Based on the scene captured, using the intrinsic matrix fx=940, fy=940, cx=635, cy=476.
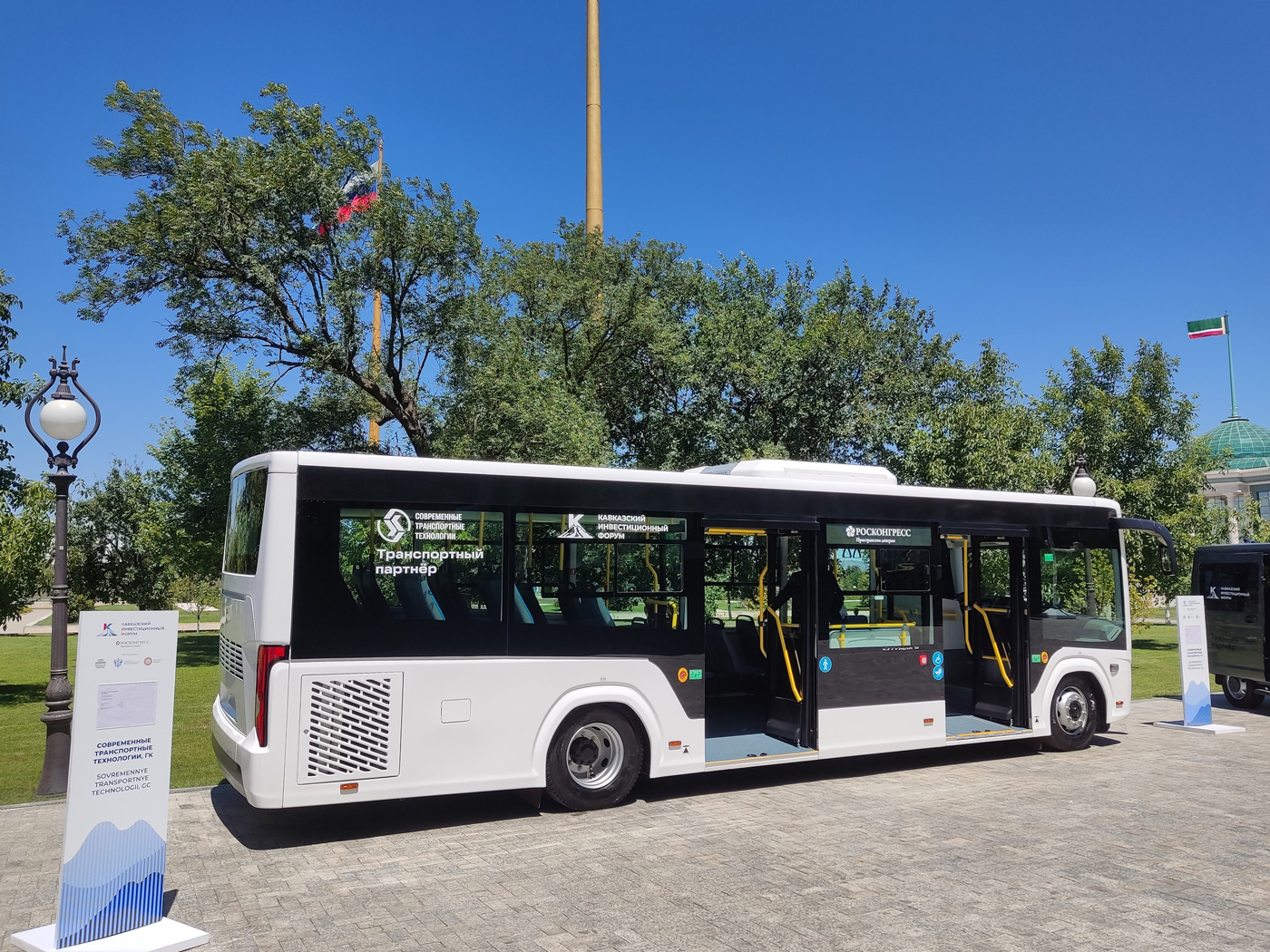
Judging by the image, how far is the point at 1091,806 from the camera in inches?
314

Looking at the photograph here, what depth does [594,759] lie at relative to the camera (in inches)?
314

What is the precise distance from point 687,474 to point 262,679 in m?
4.00

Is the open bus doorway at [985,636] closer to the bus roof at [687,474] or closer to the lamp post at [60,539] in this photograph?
the bus roof at [687,474]

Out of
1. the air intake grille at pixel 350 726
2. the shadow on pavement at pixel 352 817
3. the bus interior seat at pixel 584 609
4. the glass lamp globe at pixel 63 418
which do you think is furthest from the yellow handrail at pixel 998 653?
the glass lamp globe at pixel 63 418

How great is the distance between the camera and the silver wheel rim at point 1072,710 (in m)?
10.8

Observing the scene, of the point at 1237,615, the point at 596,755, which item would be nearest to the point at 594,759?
the point at 596,755

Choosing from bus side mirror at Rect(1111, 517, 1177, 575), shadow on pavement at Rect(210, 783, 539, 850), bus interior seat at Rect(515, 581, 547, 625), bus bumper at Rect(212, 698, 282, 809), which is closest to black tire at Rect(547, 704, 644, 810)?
shadow on pavement at Rect(210, 783, 539, 850)

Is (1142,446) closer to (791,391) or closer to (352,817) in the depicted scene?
(791,391)

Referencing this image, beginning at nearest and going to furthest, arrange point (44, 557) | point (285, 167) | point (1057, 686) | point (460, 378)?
point (1057, 686) → point (44, 557) → point (285, 167) → point (460, 378)

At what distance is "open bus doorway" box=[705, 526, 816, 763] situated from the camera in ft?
29.6

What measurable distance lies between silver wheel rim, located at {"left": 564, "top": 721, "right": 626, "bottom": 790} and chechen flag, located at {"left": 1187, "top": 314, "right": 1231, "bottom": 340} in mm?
58001

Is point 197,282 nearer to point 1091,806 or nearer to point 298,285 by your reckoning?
point 298,285

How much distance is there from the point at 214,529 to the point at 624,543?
2069 centimetres

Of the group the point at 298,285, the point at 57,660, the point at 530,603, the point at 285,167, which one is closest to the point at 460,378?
the point at 298,285
